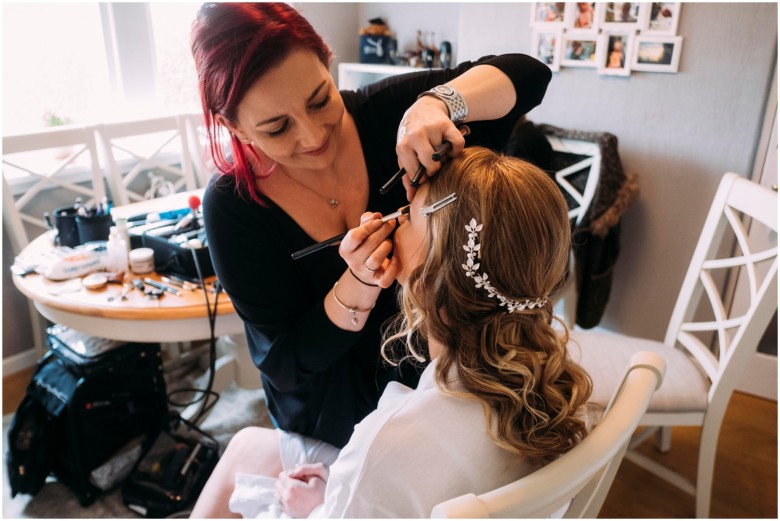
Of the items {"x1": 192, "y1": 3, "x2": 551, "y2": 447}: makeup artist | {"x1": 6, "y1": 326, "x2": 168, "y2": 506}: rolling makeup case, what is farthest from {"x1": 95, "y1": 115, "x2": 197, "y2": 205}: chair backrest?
{"x1": 192, "y1": 3, "x2": 551, "y2": 447}: makeup artist

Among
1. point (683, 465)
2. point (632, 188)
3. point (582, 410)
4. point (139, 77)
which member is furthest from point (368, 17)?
point (582, 410)

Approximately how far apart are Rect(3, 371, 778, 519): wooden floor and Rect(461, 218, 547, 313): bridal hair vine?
119cm

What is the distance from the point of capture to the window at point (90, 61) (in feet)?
7.62

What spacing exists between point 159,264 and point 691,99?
6.10 feet

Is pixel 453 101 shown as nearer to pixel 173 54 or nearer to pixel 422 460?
pixel 422 460

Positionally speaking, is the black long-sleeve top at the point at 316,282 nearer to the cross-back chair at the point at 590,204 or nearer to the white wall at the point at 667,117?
the cross-back chair at the point at 590,204

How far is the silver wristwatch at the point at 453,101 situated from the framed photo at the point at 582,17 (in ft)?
5.07

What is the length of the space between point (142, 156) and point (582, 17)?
1918 millimetres

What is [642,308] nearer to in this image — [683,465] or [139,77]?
[683,465]

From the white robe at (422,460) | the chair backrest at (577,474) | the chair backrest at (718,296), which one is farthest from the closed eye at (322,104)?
the chair backrest at (718,296)

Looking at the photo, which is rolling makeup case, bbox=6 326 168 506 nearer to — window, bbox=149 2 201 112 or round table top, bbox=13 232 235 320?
round table top, bbox=13 232 235 320

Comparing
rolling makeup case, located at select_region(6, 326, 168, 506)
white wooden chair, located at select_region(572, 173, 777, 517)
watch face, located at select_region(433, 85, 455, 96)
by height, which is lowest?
rolling makeup case, located at select_region(6, 326, 168, 506)

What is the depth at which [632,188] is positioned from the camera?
2164 millimetres

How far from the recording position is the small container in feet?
5.16
